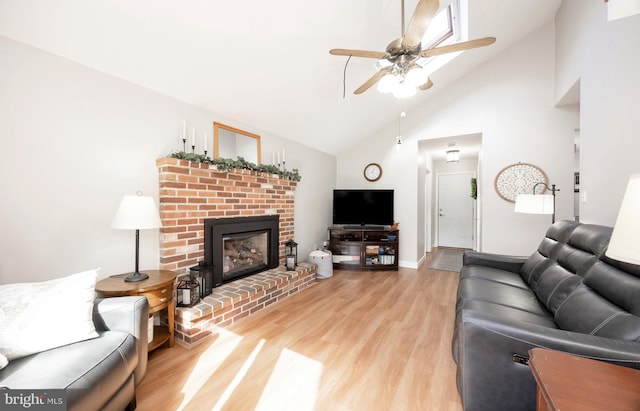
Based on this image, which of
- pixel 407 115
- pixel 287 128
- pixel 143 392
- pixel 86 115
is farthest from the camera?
pixel 407 115

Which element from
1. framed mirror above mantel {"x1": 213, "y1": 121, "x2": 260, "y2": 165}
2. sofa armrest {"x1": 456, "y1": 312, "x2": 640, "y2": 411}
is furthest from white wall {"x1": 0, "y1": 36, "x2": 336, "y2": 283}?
sofa armrest {"x1": 456, "y1": 312, "x2": 640, "y2": 411}

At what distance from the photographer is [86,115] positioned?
1825mm

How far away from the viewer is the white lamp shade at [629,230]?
2.25 ft

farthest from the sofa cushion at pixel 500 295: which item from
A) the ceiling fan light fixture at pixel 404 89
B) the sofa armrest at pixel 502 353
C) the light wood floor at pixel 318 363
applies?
the ceiling fan light fixture at pixel 404 89

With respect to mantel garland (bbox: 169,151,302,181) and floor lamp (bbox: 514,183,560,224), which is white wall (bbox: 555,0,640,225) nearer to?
floor lamp (bbox: 514,183,560,224)

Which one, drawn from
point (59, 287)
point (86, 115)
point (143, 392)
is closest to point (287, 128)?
point (86, 115)

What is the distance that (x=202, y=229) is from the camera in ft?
8.25

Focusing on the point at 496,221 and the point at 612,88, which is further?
the point at 496,221

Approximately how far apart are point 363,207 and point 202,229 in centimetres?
275

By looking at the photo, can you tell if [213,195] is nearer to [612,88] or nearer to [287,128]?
[287,128]

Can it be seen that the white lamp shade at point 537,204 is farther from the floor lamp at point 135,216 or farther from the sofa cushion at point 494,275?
the floor lamp at point 135,216

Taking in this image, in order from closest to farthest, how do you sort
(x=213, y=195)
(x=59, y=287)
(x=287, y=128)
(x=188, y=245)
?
1. (x=59, y=287)
2. (x=188, y=245)
3. (x=213, y=195)
4. (x=287, y=128)

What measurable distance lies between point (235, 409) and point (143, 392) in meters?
0.61

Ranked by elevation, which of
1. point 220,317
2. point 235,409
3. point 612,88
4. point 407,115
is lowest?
point 235,409
